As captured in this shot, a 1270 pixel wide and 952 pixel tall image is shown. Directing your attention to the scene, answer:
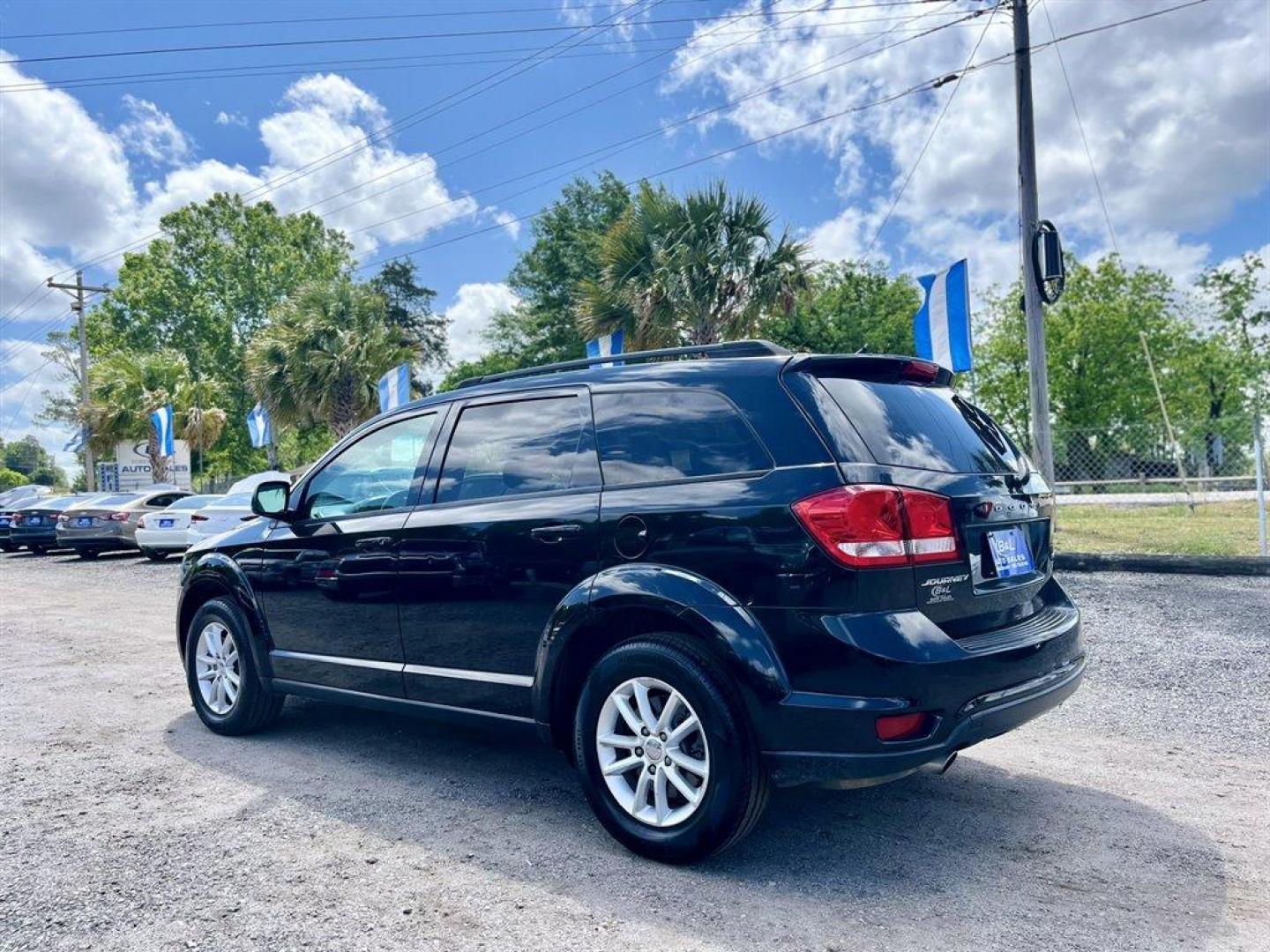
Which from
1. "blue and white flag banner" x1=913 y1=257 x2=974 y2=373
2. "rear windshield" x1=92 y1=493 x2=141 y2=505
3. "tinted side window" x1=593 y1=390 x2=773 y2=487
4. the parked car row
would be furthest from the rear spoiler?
"rear windshield" x1=92 y1=493 x2=141 y2=505

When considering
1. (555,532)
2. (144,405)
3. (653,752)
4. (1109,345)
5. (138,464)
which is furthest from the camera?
(1109,345)

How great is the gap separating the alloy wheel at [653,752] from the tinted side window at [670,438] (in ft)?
2.48

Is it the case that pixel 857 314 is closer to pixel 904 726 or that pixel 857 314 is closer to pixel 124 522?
pixel 124 522

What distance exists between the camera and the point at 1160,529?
1273 cm

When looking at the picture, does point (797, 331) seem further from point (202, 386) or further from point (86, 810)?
point (86, 810)

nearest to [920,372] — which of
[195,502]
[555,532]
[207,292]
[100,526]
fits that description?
[555,532]

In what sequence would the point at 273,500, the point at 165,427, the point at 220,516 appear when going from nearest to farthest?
the point at 273,500 → the point at 220,516 → the point at 165,427

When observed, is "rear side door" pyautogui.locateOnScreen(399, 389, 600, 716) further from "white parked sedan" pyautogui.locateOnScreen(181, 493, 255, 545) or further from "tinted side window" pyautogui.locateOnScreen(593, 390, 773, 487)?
"white parked sedan" pyautogui.locateOnScreen(181, 493, 255, 545)

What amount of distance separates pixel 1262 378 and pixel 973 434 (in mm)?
50987

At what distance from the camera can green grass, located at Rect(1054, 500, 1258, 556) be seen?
10547 mm

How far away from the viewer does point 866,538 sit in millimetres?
2840

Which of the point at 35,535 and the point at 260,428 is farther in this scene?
the point at 260,428

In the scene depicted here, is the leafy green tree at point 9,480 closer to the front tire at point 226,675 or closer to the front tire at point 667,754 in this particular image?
the front tire at point 226,675

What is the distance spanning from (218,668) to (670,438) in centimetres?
313
